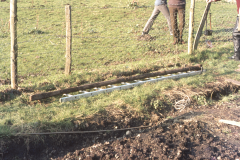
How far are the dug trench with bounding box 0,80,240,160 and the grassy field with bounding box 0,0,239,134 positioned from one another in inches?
7.7

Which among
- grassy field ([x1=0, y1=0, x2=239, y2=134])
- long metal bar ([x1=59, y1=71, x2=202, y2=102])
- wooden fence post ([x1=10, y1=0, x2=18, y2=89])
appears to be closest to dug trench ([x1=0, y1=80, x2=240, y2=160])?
grassy field ([x1=0, y1=0, x2=239, y2=134])

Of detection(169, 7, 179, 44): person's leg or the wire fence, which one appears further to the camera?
detection(169, 7, 179, 44): person's leg

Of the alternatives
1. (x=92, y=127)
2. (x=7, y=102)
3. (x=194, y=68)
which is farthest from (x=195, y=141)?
(x=7, y=102)

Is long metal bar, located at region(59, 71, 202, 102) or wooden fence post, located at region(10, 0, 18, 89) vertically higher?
wooden fence post, located at region(10, 0, 18, 89)

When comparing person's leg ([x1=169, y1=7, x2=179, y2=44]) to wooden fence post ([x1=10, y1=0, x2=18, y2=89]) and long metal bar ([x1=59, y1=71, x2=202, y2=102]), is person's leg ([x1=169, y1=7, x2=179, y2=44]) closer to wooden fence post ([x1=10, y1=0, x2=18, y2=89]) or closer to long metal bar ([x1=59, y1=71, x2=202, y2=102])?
long metal bar ([x1=59, y1=71, x2=202, y2=102])

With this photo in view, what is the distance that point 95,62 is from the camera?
7289mm

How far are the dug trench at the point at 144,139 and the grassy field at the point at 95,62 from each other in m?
0.20

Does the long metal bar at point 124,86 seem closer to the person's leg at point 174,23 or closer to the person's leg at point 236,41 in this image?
the person's leg at point 236,41

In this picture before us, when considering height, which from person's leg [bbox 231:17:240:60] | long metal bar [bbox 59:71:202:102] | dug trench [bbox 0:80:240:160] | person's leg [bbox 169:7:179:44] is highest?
person's leg [bbox 169:7:179:44]

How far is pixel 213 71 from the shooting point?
6.38m

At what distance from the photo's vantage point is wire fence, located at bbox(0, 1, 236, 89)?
6.60m

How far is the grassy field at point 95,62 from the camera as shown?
4.12m

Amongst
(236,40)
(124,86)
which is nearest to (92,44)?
(124,86)

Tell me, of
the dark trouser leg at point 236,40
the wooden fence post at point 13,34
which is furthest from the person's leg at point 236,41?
the wooden fence post at point 13,34
